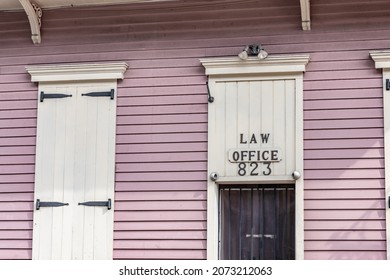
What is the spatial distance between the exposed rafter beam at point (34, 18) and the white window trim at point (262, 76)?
1.96 m

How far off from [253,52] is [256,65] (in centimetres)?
14

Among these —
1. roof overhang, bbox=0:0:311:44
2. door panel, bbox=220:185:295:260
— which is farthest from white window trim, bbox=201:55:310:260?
roof overhang, bbox=0:0:311:44

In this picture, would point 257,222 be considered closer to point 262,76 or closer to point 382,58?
point 262,76

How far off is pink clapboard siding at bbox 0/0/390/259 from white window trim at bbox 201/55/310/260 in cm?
8

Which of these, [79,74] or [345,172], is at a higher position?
[79,74]

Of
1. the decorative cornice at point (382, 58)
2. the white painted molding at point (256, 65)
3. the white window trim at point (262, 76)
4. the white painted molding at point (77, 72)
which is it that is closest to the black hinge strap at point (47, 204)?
the white painted molding at point (77, 72)

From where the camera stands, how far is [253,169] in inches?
326

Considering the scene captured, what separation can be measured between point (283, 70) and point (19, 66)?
9.95 ft

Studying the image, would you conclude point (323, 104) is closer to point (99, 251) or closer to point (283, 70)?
point (283, 70)

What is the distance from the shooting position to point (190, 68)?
8586 millimetres

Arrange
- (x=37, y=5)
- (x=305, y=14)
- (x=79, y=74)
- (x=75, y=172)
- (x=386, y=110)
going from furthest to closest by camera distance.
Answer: (x=37, y=5) → (x=79, y=74) → (x=75, y=172) → (x=305, y=14) → (x=386, y=110)

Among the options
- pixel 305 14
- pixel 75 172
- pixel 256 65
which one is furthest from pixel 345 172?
pixel 75 172

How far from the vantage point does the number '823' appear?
8258 mm

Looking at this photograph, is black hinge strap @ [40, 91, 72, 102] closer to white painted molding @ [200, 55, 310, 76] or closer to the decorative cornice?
white painted molding @ [200, 55, 310, 76]
